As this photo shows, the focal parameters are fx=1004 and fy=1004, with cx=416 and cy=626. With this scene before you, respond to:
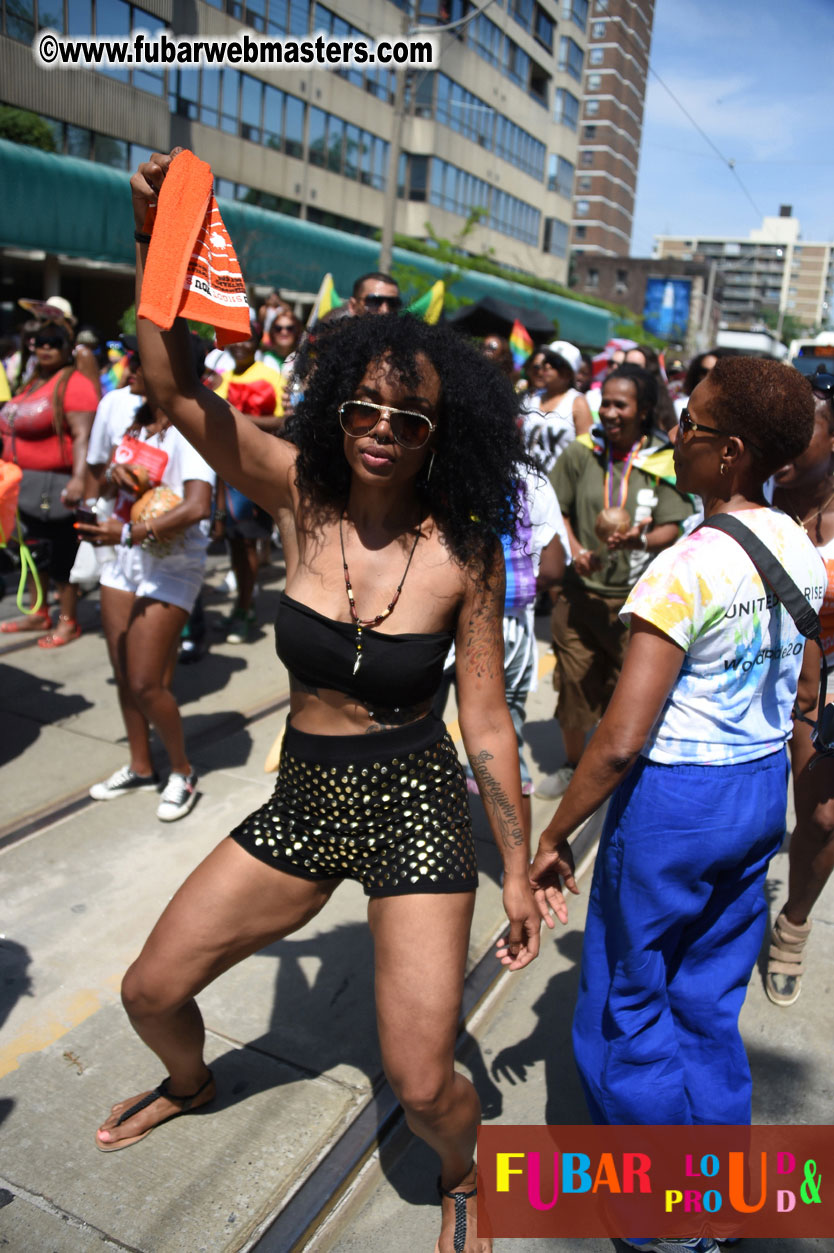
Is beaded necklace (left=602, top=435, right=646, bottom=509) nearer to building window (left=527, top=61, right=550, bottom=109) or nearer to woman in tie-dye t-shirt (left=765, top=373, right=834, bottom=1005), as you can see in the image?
woman in tie-dye t-shirt (left=765, top=373, right=834, bottom=1005)

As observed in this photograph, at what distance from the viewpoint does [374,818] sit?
2.31 meters

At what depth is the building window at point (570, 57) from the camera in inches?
2063

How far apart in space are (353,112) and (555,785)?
118 feet

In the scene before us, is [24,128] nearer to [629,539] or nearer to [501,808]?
[629,539]

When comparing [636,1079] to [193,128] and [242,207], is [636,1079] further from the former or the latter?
[193,128]

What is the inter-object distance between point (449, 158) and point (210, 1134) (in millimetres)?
45765

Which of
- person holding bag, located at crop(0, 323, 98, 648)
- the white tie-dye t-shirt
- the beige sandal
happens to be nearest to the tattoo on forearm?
the white tie-dye t-shirt

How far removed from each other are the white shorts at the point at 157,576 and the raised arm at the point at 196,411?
6.30 ft

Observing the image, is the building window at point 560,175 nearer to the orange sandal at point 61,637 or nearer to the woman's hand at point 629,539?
the orange sandal at point 61,637

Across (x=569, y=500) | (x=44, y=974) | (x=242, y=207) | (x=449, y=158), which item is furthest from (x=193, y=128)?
(x=44, y=974)

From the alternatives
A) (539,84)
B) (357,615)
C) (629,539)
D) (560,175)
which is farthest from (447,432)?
(560,175)

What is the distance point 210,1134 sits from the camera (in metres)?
2.71

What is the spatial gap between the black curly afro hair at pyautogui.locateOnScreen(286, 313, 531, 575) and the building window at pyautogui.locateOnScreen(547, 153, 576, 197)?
58.7m

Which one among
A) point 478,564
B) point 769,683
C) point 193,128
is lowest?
point 769,683
